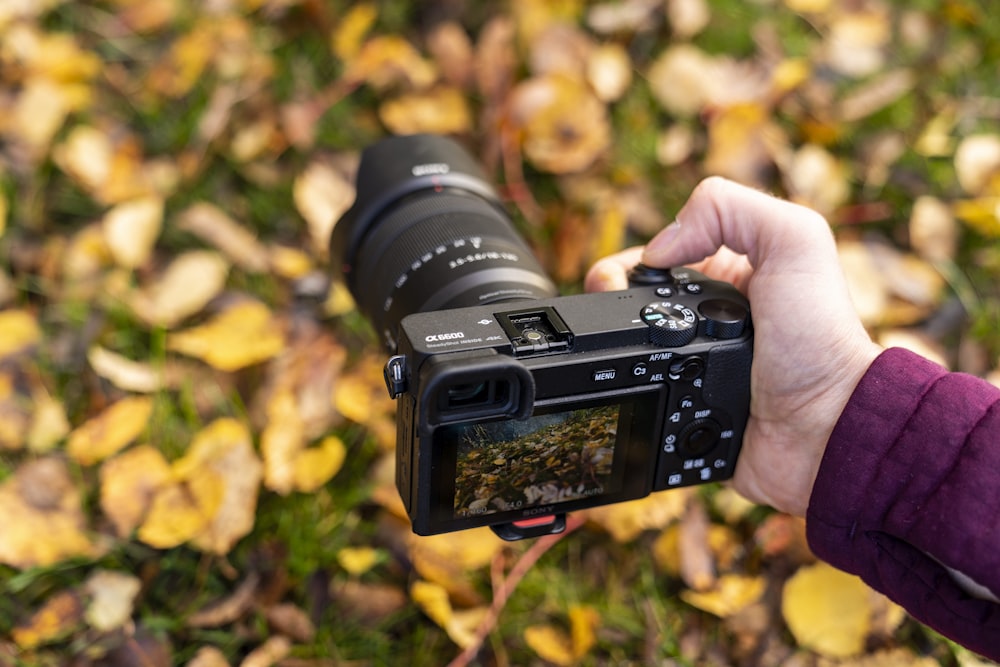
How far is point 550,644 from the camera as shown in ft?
5.20

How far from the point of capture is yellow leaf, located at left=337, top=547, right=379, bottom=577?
64.8 inches

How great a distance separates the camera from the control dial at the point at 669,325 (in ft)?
4.19

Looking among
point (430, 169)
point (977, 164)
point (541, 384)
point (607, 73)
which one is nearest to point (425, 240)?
point (430, 169)

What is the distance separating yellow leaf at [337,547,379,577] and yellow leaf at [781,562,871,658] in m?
0.66

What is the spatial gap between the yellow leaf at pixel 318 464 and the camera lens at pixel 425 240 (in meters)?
0.24

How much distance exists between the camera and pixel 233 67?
2432mm

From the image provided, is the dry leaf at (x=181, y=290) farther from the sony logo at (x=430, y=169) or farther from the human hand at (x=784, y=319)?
the human hand at (x=784, y=319)

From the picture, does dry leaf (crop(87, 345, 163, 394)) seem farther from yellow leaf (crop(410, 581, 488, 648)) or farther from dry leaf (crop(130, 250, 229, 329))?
yellow leaf (crop(410, 581, 488, 648))

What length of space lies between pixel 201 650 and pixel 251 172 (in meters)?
1.16

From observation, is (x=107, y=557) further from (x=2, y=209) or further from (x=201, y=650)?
(x=2, y=209)

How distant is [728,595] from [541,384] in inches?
24.5

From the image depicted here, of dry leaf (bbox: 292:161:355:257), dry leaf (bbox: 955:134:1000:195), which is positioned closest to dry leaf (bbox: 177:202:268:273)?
dry leaf (bbox: 292:161:355:257)

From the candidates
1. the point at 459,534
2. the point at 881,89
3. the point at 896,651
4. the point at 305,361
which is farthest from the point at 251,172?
the point at 896,651

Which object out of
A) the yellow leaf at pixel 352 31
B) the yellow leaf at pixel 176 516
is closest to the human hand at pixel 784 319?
the yellow leaf at pixel 176 516
